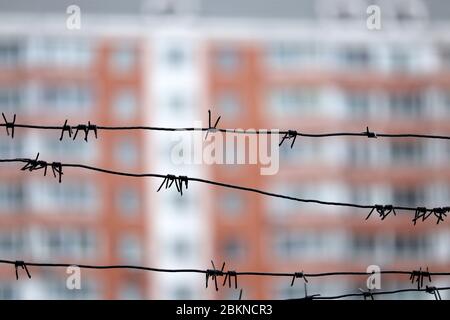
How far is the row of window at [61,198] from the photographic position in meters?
15.0

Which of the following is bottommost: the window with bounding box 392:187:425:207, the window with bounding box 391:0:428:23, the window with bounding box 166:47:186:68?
the window with bounding box 392:187:425:207

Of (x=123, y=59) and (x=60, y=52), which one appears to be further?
(x=60, y=52)

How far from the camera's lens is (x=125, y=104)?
15219 millimetres

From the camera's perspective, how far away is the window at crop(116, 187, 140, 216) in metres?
15.7

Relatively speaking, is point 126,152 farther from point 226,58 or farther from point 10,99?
point 226,58

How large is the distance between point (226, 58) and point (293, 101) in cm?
146

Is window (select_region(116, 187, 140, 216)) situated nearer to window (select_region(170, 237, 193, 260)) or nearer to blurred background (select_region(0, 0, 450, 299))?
blurred background (select_region(0, 0, 450, 299))

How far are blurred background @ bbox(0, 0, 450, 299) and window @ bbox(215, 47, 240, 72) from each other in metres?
0.03

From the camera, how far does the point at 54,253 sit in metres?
15.2

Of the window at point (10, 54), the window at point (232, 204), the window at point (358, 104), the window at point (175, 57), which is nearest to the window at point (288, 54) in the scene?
the window at point (358, 104)

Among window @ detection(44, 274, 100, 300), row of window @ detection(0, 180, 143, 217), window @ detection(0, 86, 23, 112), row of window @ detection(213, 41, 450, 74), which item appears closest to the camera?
window @ detection(0, 86, 23, 112)

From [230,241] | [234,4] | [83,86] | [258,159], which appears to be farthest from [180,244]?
[234,4]

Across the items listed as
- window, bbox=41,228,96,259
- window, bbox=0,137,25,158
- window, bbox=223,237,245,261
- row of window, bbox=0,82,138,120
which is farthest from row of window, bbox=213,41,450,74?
window, bbox=41,228,96,259

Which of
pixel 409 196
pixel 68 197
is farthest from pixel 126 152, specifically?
pixel 409 196
